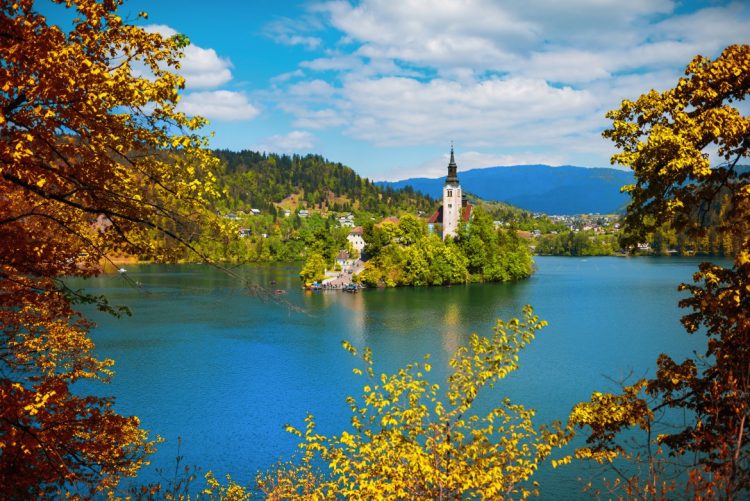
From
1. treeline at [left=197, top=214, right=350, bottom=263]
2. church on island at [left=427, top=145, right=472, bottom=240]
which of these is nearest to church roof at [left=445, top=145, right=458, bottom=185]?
church on island at [left=427, top=145, right=472, bottom=240]

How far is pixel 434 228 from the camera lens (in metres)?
92.8

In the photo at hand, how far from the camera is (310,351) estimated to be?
33.0 meters

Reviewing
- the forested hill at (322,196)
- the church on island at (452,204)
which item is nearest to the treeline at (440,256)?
the church on island at (452,204)

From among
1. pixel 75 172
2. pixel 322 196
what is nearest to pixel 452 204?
pixel 75 172

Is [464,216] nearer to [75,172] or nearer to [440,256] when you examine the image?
[440,256]

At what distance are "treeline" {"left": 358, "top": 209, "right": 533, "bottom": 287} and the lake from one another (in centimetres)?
680

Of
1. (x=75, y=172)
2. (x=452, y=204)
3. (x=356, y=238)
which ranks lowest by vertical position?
(x=75, y=172)

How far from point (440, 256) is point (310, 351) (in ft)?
124

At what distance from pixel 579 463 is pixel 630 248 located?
10539 mm

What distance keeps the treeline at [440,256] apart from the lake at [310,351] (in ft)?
22.3

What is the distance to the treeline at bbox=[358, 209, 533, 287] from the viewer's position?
67.4 m

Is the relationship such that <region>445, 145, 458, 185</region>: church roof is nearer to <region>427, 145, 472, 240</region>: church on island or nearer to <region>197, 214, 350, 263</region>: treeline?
<region>427, 145, 472, 240</region>: church on island

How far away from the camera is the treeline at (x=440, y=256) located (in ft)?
221

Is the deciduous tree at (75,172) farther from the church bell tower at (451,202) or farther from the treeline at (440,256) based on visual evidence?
the church bell tower at (451,202)
